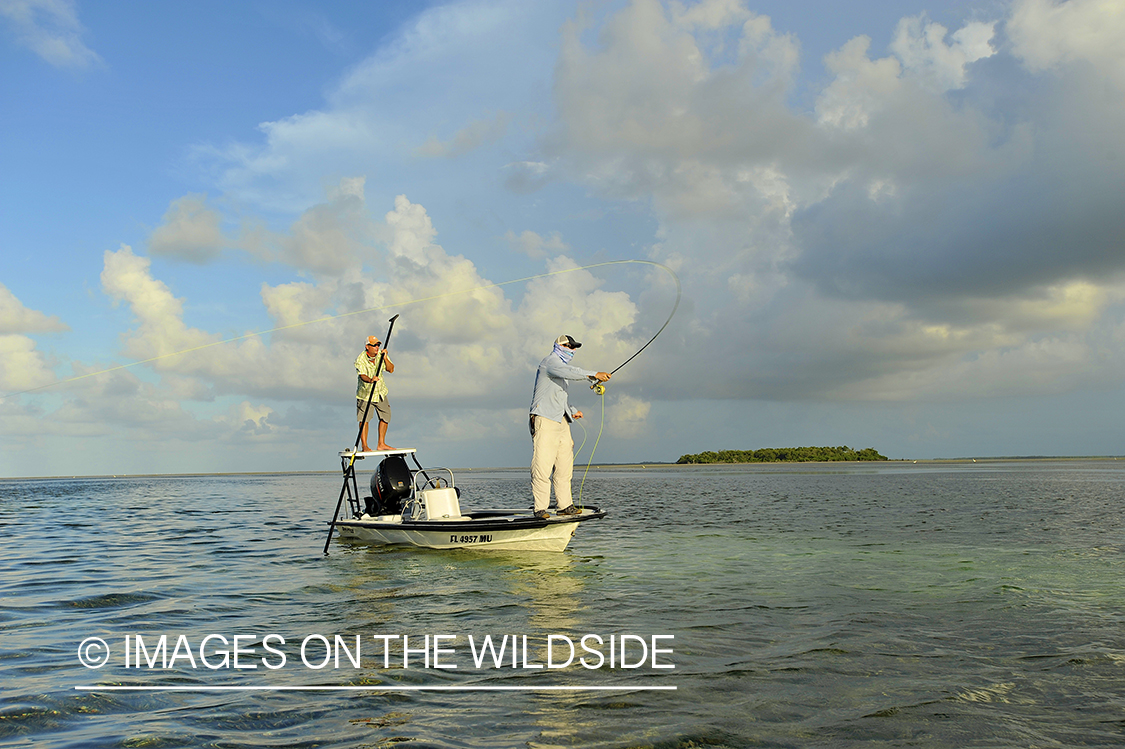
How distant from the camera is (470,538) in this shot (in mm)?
14023

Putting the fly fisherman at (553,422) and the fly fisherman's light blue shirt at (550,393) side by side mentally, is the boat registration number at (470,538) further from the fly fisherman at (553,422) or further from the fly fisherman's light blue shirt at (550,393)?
the fly fisherman's light blue shirt at (550,393)

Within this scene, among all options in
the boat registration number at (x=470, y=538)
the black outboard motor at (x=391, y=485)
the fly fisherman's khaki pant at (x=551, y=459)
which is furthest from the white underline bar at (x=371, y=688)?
the black outboard motor at (x=391, y=485)

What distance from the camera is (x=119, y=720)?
206 inches

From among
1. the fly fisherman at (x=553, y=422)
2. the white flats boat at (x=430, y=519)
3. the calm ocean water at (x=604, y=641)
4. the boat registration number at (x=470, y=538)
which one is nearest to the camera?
the calm ocean water at (x=604, y=641)

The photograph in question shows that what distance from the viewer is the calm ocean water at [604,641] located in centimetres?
495

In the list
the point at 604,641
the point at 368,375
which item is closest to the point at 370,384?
the point at 368,375

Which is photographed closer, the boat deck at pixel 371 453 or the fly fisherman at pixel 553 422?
the fly fisherman at pixel 553 422

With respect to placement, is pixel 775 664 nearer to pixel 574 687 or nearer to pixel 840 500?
pixel 574 687

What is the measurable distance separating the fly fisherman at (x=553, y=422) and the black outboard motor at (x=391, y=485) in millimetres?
4671

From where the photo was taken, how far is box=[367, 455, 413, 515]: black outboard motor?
1639 cm

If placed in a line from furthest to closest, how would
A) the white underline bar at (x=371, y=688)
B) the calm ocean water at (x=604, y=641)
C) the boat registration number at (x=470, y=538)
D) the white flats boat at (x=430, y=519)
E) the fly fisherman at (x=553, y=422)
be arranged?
the boat registration number at (x=470, y=538) → the white flats boat at (x=430, y=519) → the fly fisherman at (x=553, y=422) → the white underline bar at (x=371, y=688) → the calm ocean water at (x=604, y=641)

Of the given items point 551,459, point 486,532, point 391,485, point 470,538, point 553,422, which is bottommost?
point 470,538

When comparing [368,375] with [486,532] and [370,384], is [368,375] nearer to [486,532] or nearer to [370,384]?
[370,384]

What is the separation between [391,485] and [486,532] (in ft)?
12.1
